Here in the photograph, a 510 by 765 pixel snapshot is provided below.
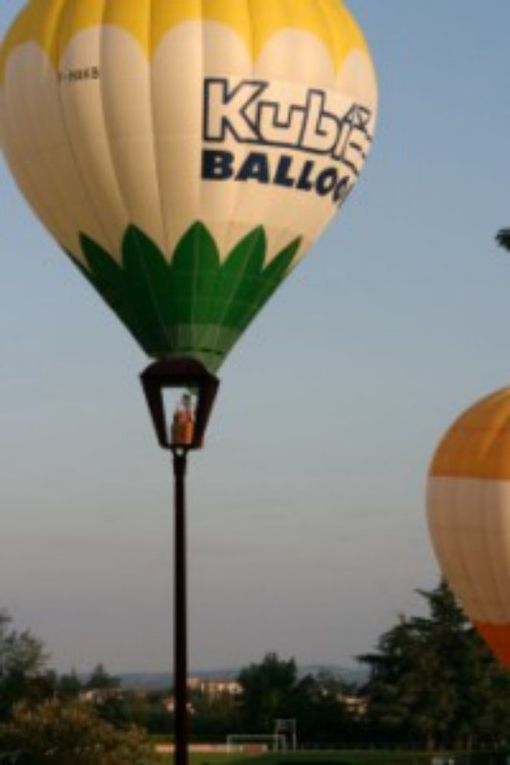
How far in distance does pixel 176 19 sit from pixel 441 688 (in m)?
70.3

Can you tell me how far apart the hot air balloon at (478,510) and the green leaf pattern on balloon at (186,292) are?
20.4 metres

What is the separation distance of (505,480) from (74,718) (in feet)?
59.7

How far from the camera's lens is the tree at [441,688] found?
104000mm

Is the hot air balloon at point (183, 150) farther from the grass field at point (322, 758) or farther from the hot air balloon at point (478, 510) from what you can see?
the grass field at point (322, 758)

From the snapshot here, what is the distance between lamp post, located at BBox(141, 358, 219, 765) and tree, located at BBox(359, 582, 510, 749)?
82.1 m

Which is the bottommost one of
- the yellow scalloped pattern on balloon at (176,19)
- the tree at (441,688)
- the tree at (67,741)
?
the tree at (67,741)

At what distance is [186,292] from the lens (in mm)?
37062

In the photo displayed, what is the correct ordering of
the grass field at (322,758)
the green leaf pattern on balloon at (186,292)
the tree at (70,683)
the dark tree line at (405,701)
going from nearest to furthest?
1. the green leaf pattern on balloon at (186,292)
2. the grass field at (322,758)
3. the dark tree line at (405,701)
4. the tree at (70,683)

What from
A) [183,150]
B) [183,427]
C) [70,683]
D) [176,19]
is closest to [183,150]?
[183,150]

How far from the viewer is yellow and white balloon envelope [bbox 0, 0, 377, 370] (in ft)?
123

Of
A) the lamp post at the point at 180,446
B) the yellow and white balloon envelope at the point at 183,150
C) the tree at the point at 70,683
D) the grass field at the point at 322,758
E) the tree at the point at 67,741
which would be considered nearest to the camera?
the lamp post at the point at 180,446

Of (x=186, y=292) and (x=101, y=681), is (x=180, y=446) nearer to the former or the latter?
(x=186, y=292)

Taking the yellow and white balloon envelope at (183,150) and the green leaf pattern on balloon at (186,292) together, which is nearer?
the green leaf pattern on balloon at (186,292)

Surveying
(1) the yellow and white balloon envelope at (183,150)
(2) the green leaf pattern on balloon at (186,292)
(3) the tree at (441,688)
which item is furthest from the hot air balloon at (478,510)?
(3) the tree at (441,688)
